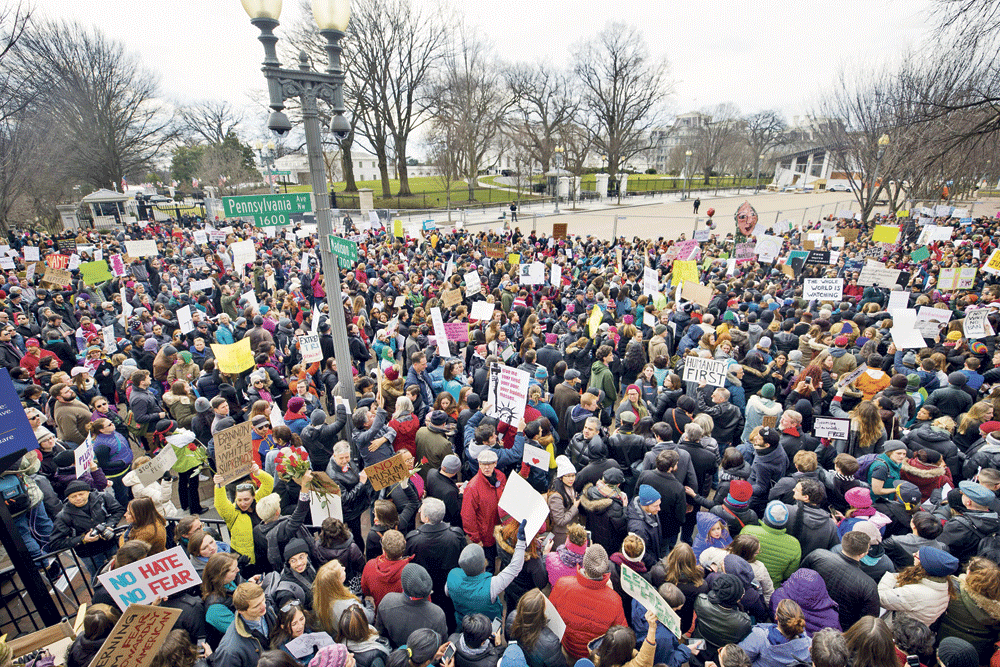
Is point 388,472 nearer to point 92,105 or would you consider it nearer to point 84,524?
point 84,524

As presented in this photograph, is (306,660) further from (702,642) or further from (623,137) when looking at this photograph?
(623,137)

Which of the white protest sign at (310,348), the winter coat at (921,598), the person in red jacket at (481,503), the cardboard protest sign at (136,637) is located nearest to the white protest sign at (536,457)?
the person in red jacket at (481,503)

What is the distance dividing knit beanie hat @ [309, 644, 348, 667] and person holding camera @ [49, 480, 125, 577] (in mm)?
2958

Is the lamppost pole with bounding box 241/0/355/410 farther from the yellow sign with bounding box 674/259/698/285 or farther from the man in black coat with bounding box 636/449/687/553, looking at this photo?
the yellow sign with bounding box 674/259/698/285

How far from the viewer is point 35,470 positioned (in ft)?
15.6

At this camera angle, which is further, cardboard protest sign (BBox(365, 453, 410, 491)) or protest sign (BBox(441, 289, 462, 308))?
protest sign (BBox(441, 289, 462, 308))

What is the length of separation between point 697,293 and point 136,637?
10.4 meters

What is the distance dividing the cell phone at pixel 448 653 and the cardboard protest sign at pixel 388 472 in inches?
72.1

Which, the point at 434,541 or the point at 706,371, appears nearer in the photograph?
the point at 434,541

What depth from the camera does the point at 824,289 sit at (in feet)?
33.9

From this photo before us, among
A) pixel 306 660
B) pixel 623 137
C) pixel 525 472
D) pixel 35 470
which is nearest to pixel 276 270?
pixel 35 470

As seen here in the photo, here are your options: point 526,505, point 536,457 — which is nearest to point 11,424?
point 526,505

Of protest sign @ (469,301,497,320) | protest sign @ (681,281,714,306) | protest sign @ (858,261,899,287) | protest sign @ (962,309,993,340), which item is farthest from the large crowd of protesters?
protest sign @ (858,261,899,287)

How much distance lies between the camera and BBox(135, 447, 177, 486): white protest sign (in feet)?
16.1
